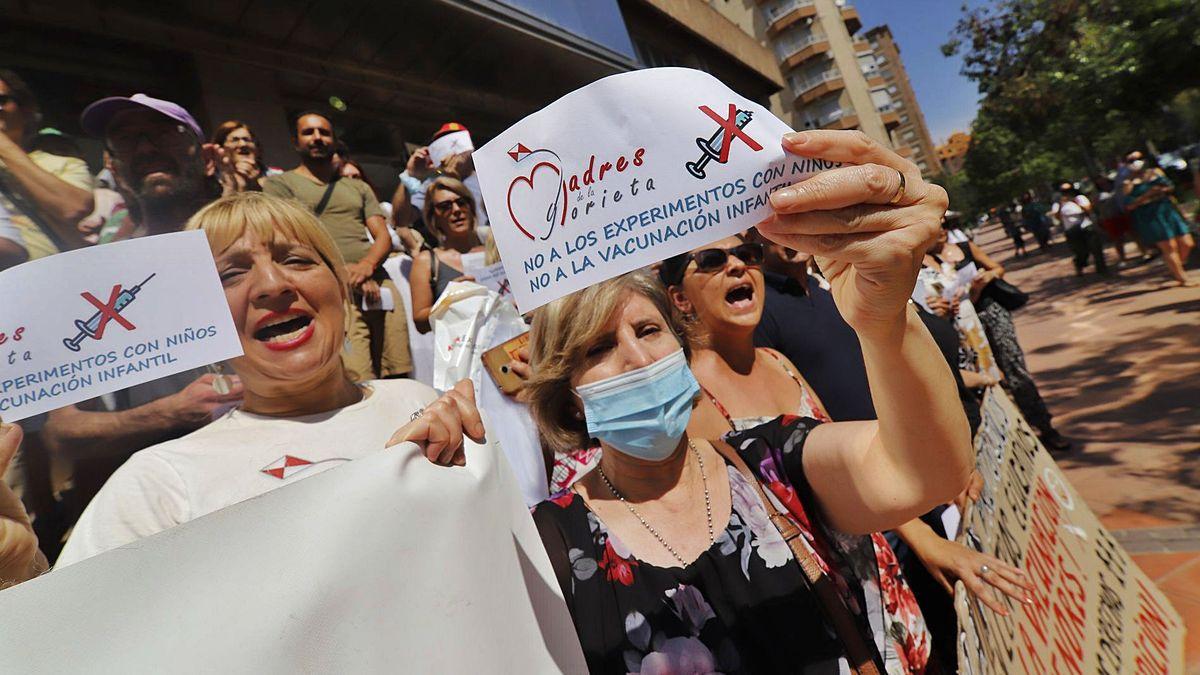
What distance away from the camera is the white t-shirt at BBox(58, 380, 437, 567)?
4.20 ft

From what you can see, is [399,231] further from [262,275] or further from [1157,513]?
[1157,513]

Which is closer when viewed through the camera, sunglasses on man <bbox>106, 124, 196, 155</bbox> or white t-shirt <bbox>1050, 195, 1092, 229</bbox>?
sunglasses on man <bbox>106, 124, 196, 155</bbox>

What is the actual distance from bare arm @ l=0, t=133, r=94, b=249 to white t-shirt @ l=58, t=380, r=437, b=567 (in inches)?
64.1

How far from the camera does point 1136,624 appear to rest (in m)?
2.19

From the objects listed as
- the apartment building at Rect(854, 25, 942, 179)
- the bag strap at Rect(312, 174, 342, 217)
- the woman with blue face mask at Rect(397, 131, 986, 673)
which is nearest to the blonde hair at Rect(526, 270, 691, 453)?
the woman with blue face mask at Rect(397, 131, 986, 673)

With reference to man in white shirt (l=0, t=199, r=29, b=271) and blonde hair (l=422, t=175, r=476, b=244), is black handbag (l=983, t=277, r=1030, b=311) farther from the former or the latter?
man in white shirt (l=0, t=199, r=29, b=271)

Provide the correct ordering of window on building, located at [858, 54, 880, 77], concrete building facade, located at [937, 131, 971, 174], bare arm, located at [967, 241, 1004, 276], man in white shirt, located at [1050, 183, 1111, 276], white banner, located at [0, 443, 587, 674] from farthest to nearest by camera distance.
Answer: concrete building facade, located at [937, 131, 971, 174] < window on building, located at [858, 54, 880, 77] < man in white shirt, located at [1050, 183, 1111, 276] < bare arm, located at [967, 241, 1004, 276] < white banner, located at [0, 443, 587, 674]

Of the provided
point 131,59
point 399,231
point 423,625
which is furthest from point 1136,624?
point 131,59

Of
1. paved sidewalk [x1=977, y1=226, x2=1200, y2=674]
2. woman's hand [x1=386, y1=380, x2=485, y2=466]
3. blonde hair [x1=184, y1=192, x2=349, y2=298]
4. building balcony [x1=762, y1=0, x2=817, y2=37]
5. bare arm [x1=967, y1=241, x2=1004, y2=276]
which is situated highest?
building balcony [x1=762, y1=0, x2=817, y2=37]

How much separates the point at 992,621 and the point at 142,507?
6.50 ft

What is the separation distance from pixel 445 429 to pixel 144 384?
67.2 inches

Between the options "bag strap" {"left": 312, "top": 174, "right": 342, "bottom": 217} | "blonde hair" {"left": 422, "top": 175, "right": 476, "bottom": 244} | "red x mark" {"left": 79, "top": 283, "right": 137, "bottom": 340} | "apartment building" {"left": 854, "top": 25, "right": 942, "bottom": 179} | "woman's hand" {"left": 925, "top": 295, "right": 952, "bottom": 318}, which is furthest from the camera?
"apartment building" {"left": 854, "top": 25, "right": 942, "bottom": 179}

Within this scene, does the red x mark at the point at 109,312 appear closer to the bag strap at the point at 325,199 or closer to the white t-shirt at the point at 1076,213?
the bag strap at the point at 325,199

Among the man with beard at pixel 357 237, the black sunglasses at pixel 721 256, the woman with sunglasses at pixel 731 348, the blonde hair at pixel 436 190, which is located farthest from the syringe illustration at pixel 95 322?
the blonde hair at pixel 436 190
